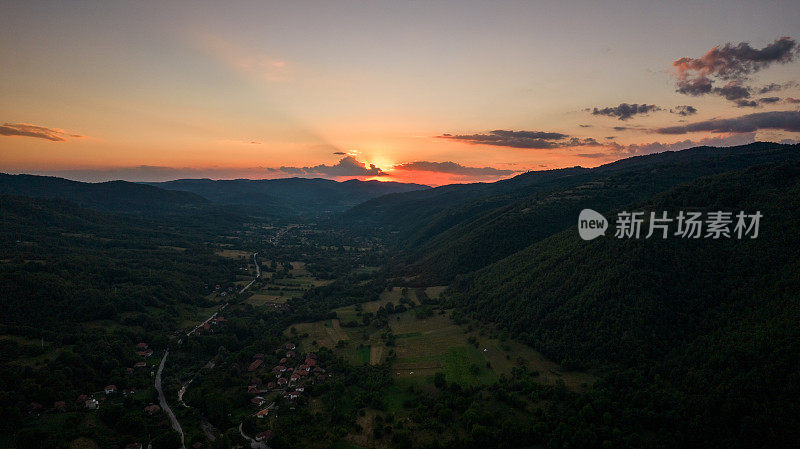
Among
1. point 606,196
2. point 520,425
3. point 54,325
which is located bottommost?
point 520,425

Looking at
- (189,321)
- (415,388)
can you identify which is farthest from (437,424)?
(189,321)

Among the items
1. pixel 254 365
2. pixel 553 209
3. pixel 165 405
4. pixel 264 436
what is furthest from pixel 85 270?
pixel 553 209

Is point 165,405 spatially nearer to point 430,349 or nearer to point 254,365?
point 254,365

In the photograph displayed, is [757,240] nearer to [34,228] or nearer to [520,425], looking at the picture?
[520,425]

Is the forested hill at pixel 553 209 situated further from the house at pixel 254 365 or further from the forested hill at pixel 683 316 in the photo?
the house at pixel 254 365

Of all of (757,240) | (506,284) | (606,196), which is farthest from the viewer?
(606,196)

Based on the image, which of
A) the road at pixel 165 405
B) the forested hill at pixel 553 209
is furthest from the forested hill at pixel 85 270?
the forested hill at pixel 553 209

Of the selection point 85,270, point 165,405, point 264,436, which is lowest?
point 165,405

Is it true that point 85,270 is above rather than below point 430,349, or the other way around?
above

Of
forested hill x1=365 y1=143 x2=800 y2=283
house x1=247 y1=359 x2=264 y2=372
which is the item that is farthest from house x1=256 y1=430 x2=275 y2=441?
forested hill x1=365 y1=143 x2=800 y2=283
